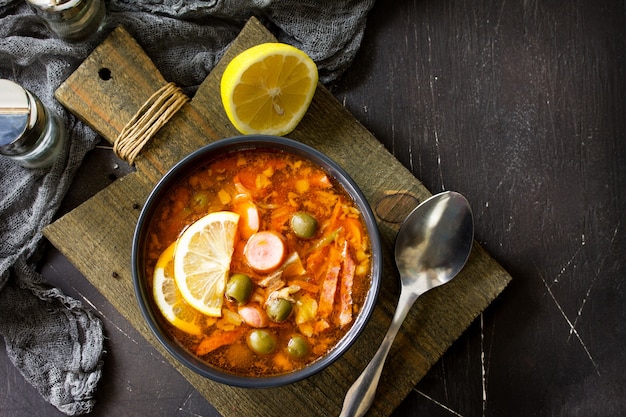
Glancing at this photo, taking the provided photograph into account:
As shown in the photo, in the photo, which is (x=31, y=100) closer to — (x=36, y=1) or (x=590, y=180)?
(x=36, y=1)

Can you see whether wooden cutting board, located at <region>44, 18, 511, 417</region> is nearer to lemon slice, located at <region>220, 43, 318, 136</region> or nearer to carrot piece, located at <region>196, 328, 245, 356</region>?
lemon slice, located at <region>220, 43, 318, 136</region>

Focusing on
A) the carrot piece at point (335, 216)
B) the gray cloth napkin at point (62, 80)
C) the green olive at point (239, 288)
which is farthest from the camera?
the gray cloth napkin at point (62, 80)

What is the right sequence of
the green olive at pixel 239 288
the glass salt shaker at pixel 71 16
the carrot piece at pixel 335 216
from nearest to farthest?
the green olive at pixel 239 288
the carrot piece at pixel 335 216
the glass salt shaker at pixel 71 16

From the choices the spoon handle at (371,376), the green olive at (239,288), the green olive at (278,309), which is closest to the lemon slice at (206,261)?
the green olive at (239,288)

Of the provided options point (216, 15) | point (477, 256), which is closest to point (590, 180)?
point (477, 256)

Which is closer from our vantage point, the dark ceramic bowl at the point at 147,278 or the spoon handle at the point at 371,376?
the dark ceramic bowl at the point at 147,278

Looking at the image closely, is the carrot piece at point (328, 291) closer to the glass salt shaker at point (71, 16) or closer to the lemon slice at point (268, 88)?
the lemon slice at point (268, 88)

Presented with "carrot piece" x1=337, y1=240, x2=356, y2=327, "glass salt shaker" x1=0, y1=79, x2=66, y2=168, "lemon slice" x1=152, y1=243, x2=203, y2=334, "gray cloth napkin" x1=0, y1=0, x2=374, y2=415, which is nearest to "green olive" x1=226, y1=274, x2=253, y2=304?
"lemon slice" x1=152, y1=243, x2=203, y2=334
